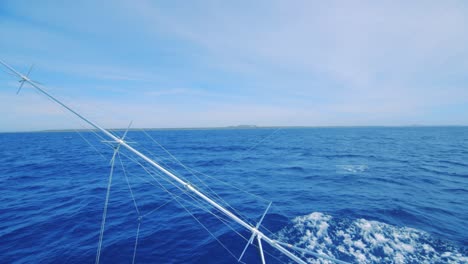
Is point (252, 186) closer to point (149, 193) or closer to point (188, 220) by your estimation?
point (188, 220)

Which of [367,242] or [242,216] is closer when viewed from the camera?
[367,242]

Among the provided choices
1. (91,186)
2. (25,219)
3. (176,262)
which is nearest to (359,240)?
(176,262)

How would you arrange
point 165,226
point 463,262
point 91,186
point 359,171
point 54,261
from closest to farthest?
1. point 463,262
2. point 54,261
3. point 165,226
4. point 91,186
5. point 359,171

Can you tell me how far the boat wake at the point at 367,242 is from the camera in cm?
852

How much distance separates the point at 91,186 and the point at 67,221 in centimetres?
813

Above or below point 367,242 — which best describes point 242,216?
below

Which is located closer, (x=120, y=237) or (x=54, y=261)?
(x=54, y=261)

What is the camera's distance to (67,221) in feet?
40.1

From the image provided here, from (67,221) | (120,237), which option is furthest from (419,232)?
(67,221)

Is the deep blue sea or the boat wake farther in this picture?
the deep blue sea

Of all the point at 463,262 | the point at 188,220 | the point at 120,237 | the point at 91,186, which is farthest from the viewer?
the point at 91,186

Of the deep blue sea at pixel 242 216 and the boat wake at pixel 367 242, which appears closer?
the boat wake at pixel 367 242

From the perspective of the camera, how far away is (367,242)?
9562 millimetres

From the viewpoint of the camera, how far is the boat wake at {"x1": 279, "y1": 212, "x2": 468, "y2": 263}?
8.52m
